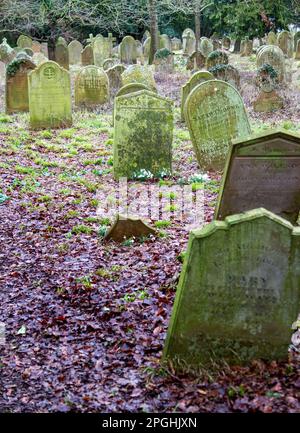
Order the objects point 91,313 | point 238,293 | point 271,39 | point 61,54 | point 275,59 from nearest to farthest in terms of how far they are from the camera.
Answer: point 238,293
point 91,313
point 275,59
point 61,54
point 271,39

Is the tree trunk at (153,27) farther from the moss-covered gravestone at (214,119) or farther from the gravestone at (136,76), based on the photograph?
the moss-covered gravestone at (214,119)

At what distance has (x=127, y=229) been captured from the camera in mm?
6695

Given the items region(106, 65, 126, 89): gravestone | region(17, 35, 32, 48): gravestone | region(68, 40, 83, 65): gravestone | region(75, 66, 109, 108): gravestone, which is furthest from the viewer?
region(68, 40, 83, 65): gravestone

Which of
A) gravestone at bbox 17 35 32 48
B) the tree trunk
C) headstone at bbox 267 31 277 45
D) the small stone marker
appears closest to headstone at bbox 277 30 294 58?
headstone at bbox 267 31 277 45

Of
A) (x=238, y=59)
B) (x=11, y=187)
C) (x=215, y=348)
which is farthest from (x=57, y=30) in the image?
(x=215, y=348)

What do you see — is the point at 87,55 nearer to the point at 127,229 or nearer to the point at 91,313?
the point at 127,229

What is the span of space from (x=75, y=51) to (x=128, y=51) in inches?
149

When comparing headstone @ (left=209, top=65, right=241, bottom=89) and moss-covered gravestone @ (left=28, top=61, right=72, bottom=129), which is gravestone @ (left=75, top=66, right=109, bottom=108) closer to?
moss-covered gravestone @ (left=28, top=61, right=72, bottom=129)

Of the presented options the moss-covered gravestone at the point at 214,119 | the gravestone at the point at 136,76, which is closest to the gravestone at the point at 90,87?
the gravestone at the point at 136,76

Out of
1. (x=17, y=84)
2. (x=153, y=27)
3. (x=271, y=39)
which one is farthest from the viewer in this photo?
(x=271, y=39)

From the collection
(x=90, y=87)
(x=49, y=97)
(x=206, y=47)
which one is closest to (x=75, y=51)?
(x=206, y=47)

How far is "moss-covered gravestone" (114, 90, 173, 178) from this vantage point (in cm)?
921

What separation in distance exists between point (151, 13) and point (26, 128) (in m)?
13.5

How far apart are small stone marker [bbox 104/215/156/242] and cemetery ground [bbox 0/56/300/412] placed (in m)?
0.12
